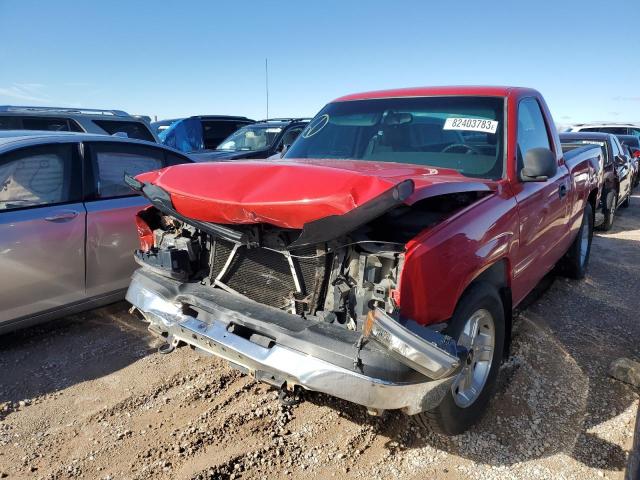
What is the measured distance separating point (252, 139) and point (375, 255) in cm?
875

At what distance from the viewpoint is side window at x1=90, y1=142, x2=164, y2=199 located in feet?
13.8

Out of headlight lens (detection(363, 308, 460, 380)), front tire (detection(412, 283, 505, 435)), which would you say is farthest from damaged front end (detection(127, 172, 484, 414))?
front tire (detection(412, 283, 505, 435))

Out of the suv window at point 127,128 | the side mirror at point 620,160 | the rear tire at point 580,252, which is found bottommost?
the rear tire at point 580,252

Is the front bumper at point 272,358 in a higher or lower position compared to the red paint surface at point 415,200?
lower

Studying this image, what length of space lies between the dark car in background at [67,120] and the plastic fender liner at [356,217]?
6.01 metres

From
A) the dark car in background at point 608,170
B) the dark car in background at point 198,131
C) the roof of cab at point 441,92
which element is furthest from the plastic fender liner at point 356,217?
the dark car in background at point 198,131

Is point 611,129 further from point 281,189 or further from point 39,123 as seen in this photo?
point 281,189

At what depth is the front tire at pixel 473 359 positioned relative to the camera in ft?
8.34

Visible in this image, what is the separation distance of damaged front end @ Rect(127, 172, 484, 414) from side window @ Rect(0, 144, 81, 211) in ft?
4.00

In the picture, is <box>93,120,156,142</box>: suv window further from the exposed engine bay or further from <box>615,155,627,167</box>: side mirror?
<box>615,155,627,167</box>: side mirror

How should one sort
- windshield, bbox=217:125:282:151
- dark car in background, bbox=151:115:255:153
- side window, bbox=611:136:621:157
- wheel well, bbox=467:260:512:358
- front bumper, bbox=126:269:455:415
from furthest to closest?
dark car in background, bbox=151:115:255:153
windshield, bbox=217:125:282:151
side window, bbox=611:136:621:157
wheel well, bbox=467:260:512:358
front bumper, bbox=126:269:455:415

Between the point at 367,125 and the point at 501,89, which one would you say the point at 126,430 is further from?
the point at 501,89

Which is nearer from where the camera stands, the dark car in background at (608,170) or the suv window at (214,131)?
the dark car in background at (608,170)

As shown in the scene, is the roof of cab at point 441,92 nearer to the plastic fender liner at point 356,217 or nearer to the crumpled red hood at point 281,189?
the crumpled red hood at point 281,189
